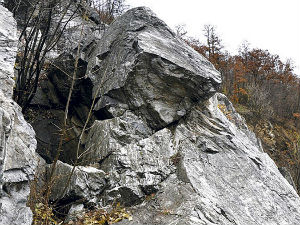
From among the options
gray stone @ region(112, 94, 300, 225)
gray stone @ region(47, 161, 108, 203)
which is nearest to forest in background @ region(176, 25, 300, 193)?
gray stone @ region(112, 94, 300, 225)

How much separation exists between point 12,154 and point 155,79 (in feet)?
13.3

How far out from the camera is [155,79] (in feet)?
23.0

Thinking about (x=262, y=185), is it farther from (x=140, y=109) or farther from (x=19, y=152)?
(x=19, y=152)

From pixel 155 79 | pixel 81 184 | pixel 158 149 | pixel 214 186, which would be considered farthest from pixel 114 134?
pixel 214 186

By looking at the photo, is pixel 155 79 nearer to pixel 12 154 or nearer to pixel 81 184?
pixel 81 184

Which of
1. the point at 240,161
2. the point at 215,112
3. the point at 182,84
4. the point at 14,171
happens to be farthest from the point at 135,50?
the point at 14,171

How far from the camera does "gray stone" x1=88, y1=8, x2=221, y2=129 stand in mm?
6844

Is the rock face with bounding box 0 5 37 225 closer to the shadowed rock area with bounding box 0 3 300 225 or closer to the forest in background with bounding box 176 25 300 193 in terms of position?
the shadowed rock area with bounding box 0 3 300 225

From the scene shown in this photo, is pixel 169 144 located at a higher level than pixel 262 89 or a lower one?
lower

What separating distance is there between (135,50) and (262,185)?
463 cm

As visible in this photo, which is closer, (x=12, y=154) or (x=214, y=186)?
(x=12, y=154)

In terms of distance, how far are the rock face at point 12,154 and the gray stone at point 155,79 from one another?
99.0 inches

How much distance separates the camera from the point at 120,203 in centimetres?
531

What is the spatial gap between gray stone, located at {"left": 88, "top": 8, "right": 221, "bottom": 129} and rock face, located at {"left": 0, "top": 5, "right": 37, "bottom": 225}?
8.25 ft
